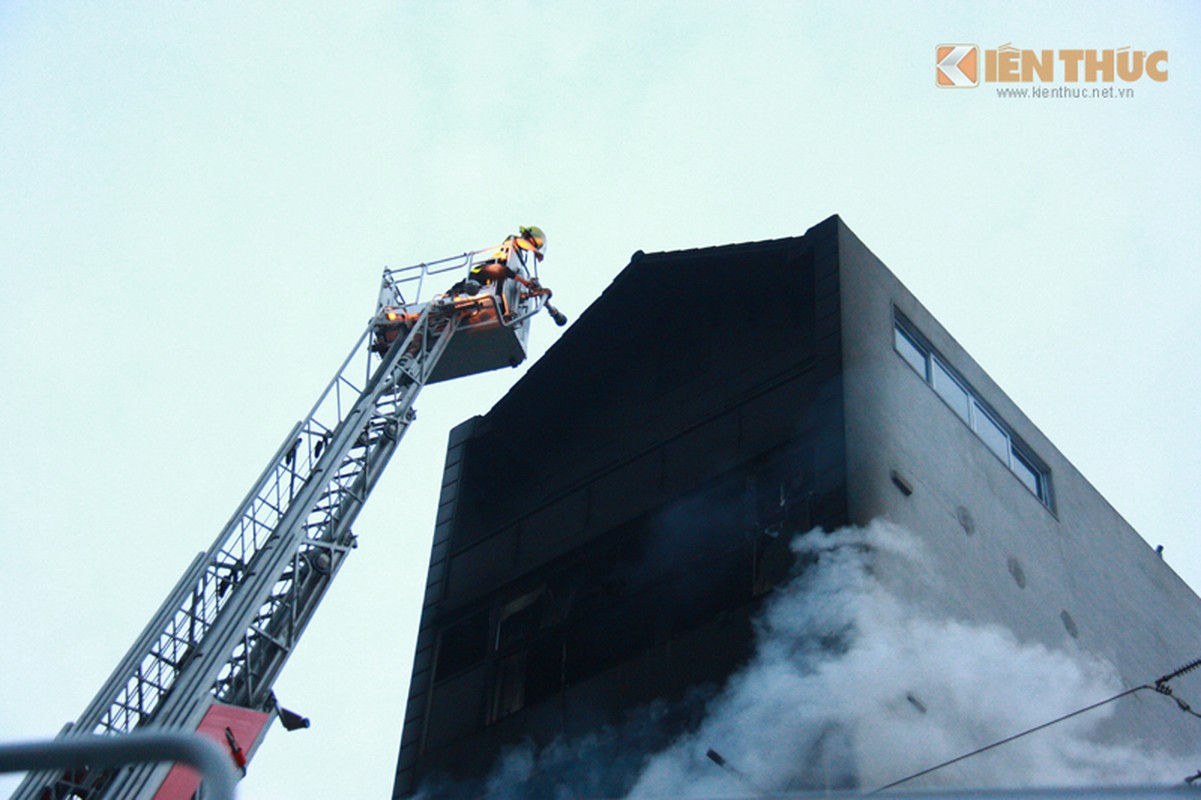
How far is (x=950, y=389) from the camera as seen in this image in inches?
747

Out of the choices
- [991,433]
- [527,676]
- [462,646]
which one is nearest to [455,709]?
[462,646]

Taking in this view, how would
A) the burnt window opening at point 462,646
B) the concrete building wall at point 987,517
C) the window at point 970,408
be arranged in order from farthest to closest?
the burnt window opening at point 462,646, the window at point 970,408, the concrete building wall at point 987,517

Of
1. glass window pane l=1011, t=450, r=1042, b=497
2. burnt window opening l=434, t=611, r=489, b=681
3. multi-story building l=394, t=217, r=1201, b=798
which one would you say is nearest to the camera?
multi-story building l=394, t=217, r=1201, b=798

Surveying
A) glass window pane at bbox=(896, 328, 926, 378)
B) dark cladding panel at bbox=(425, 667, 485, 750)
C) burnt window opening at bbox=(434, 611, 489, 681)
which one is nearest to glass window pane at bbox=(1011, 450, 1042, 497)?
glass window pane at bbox=(896, 328, 926, 378)

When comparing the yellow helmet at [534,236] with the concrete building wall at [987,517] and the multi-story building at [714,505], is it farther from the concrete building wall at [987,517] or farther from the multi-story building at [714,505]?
the concrete building wall at [987,517]

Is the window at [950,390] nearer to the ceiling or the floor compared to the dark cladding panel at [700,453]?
nearer to the ceiling

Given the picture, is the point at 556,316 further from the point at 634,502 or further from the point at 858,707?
the point at 858,707

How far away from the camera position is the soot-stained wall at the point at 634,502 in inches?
643

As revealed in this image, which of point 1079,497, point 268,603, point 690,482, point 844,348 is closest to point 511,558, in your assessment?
point 690,482

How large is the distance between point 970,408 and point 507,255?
725 centimetres

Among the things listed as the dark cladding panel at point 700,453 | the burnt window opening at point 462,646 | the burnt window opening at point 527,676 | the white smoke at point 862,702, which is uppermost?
the dark cladding panel at point 700,453

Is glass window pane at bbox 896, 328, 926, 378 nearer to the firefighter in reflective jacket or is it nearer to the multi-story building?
the multi-story building

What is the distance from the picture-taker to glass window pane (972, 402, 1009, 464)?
19.2 meters

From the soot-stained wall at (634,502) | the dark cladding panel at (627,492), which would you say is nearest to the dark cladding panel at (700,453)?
the soot-stained wall at (634,502)
